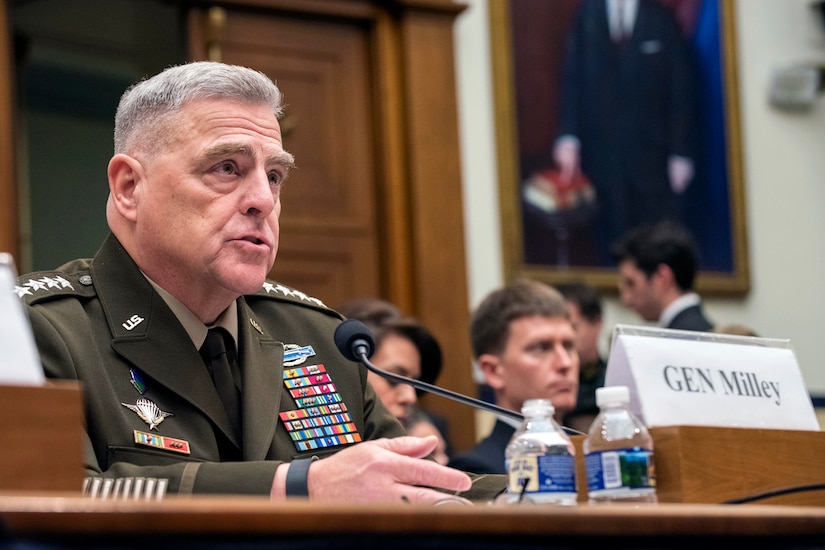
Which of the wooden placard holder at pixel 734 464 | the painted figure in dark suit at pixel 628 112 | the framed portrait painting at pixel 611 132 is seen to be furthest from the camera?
the painted figure in dark suit at pixel 628 112

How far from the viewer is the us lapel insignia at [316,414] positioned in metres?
2.65

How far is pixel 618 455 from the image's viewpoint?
1983mm

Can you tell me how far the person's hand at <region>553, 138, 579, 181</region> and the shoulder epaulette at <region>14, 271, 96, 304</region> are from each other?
454 centimetres

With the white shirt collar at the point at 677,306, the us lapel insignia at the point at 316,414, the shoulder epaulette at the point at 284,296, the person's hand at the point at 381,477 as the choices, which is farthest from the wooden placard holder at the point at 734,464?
the white shirt collar at the point at 677,306

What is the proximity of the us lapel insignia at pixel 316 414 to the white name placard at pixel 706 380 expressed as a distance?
643 mm

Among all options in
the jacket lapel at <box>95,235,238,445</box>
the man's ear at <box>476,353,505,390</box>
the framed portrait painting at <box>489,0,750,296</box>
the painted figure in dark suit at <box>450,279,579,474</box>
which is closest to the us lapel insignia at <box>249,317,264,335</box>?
the jacket lapel at <box>95,235,238,445</box>

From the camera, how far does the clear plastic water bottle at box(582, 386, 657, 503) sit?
6.50ft

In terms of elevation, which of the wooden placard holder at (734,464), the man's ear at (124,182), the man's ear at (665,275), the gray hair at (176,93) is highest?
the gray hair at (176,93)

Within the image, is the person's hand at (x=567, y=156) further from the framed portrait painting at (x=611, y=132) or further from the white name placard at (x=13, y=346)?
the white name placard at (x=13, y=346)

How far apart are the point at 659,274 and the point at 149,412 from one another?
14.6ft

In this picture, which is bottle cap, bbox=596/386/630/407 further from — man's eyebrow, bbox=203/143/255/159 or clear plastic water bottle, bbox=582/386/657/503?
man's eyebrow, bbox=203/143/255/159

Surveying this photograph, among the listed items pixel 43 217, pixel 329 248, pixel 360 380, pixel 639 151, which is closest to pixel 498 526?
pixel 360 380

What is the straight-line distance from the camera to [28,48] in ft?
25.9

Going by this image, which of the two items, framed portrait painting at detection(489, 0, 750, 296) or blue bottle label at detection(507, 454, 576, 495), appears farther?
framed portrait painting at detection(489, 0, 750, 296)
